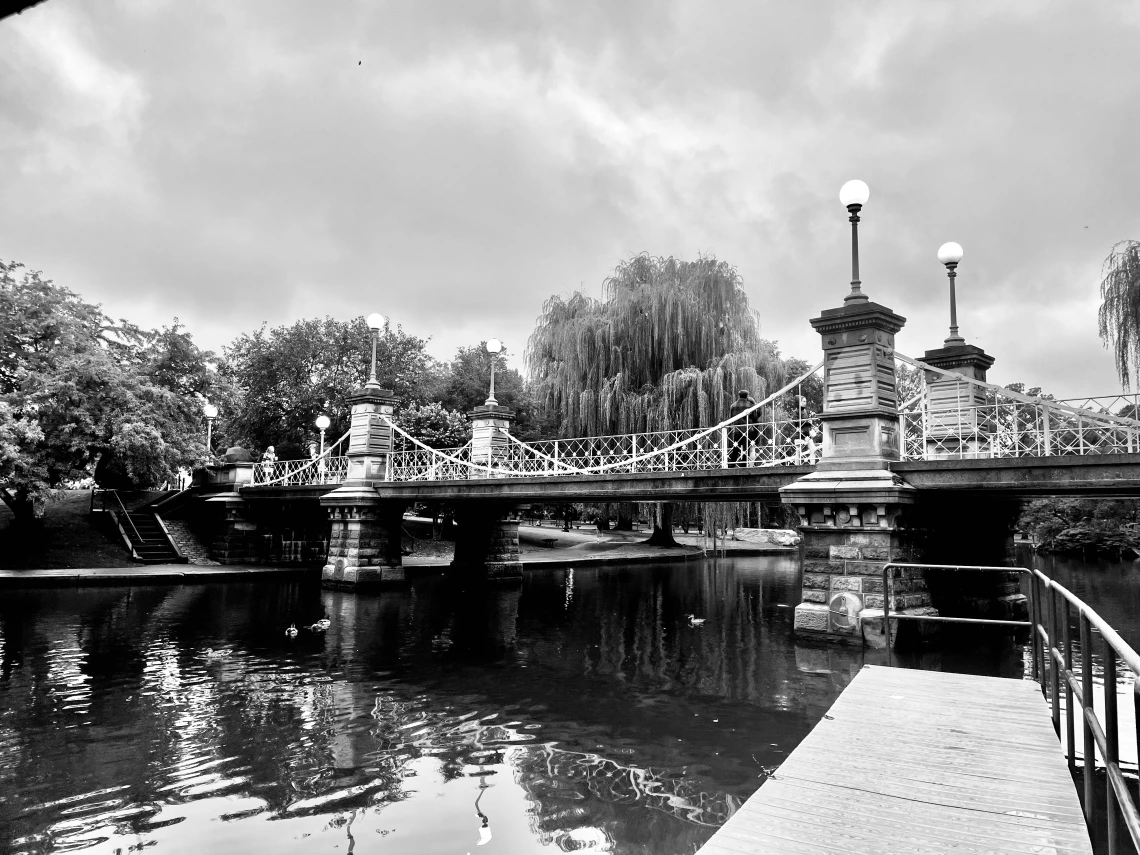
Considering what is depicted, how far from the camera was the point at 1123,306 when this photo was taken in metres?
15.4

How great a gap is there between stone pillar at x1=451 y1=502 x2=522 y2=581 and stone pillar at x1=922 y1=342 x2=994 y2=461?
1176 cm

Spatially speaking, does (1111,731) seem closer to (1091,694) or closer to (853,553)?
(1091,694)

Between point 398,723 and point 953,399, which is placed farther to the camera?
point 953,399

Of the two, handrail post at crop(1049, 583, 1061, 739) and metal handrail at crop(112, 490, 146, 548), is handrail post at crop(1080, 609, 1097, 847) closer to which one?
handrail post at crop(1049, 583, 1061, 739)

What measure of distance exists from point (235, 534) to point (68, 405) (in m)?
6.48

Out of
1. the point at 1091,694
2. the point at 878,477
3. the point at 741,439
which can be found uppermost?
the point at 741,439

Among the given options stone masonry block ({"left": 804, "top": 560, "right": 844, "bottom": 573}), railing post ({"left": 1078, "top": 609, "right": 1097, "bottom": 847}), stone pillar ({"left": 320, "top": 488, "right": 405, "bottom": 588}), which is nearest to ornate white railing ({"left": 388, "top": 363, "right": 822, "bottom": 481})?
stone pillar ({"left": 320, "top": 488, "right": 405, "bottom": 588})

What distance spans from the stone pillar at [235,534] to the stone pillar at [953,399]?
19.7 m

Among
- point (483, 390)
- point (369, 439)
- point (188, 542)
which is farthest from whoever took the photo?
point (483, 390)

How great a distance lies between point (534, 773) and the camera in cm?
645

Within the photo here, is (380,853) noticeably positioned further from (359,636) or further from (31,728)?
(359,636)

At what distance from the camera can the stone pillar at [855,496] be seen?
11266mm

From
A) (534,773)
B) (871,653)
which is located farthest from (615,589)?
(534,773)

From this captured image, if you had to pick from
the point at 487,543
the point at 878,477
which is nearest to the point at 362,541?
the point at 487,543
